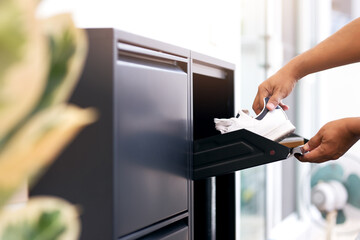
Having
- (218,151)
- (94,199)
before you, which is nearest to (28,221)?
(94,199)

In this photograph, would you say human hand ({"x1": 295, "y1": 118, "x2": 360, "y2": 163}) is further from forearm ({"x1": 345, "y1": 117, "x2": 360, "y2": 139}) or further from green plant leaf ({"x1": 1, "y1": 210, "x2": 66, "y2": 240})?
green plant leaf ({"x1": 1, "y1": 210, "x2": 66, "y2": 240})

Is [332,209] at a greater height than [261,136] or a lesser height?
lesser

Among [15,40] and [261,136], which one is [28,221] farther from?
[261,136]

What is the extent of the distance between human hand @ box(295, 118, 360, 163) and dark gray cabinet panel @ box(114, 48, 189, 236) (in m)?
0.43

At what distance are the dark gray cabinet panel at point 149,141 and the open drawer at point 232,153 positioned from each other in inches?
2.9

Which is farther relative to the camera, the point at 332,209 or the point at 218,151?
the point at 332,209

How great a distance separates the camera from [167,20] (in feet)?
5.02

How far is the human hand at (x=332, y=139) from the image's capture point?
127cm

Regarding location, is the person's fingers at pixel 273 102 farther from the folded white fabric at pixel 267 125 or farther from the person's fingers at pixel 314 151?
the person's fingers at pixel 314 151

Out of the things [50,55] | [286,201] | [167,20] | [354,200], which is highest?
[167,20]

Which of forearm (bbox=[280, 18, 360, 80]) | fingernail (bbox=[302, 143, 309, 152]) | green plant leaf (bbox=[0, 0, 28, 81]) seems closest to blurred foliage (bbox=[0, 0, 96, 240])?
green plant leaf (bbox=[0, 0, 28, 81])

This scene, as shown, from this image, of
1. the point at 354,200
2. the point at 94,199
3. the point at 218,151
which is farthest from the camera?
the point at 354,200

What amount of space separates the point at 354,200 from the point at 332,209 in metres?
0.12

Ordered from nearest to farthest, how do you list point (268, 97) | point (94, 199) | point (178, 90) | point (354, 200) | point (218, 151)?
point (94, 199), point (178, 90), point (218, 151), point (268, 97), point (354, 200)
